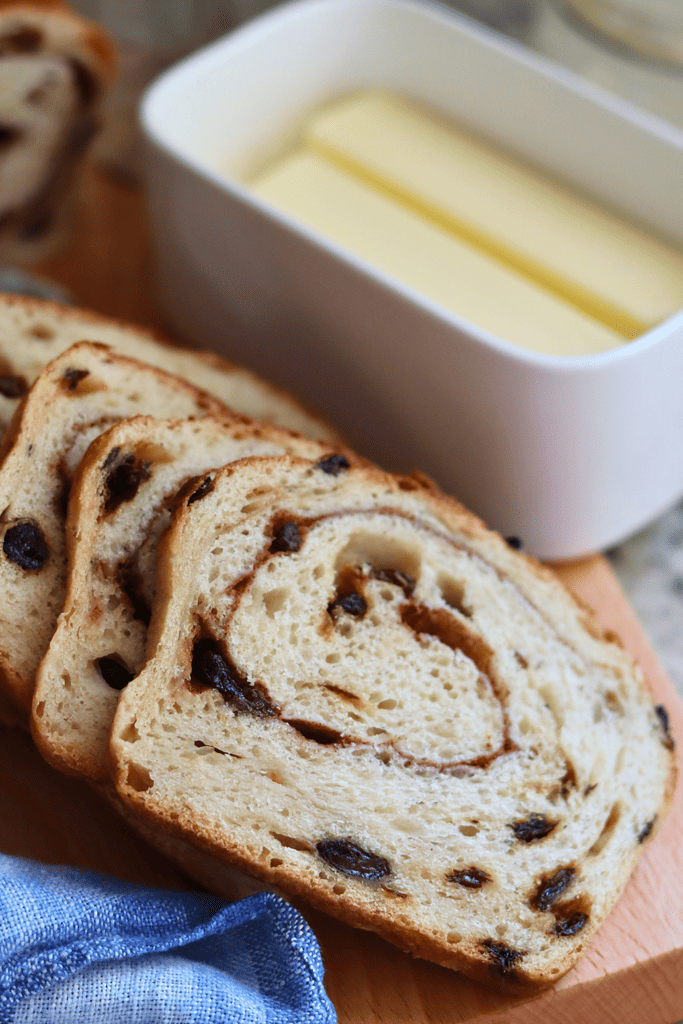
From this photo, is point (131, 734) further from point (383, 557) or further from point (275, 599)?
point (383, 557)

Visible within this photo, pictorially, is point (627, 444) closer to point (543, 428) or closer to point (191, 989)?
point (543, 428)

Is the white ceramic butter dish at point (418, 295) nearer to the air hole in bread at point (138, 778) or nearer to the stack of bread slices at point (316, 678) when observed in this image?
the stack of bread slices at point (316, 678)

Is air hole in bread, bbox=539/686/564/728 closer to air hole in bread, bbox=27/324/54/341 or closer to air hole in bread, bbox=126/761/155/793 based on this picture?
air hole in bread, bbox=126/761/155/793

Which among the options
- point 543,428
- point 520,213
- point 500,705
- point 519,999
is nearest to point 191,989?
→ point 519,999

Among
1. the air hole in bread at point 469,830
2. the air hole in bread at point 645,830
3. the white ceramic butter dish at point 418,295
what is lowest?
the air hole in bread at point 469,830

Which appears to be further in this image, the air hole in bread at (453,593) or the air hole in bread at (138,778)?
the air hole in bread at (453,593)

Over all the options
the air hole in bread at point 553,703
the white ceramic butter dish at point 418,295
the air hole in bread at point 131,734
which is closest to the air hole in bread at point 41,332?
the white ceramic butter dish at point 418,295

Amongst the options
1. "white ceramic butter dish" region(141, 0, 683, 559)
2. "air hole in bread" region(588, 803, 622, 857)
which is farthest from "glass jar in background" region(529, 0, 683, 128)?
"air hole in bread" region(588, 803, 622, 857)
